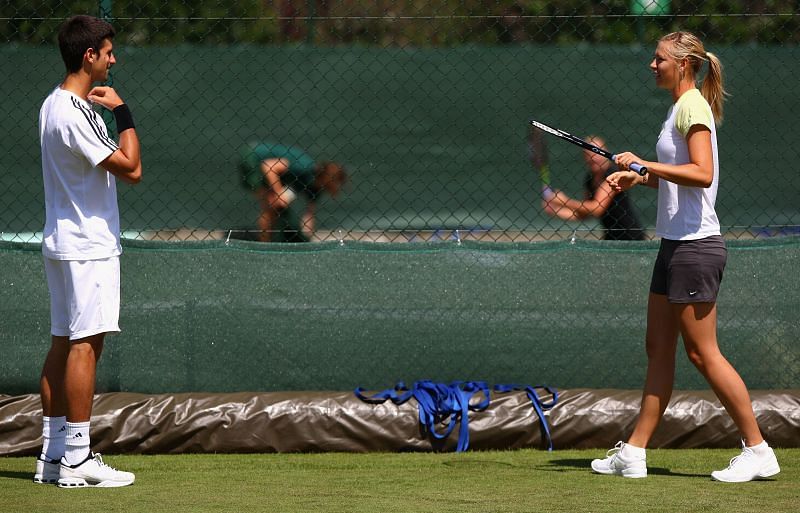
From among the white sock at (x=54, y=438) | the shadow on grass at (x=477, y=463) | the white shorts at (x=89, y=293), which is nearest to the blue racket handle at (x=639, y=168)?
the shadow on grass at (x=477, y=463)

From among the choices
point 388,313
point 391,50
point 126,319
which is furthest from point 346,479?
point 391,50

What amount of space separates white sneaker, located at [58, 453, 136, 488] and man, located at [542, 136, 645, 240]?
277 centimetres

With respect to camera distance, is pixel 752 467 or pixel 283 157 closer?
pixel 752 467

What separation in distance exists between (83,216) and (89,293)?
29cm

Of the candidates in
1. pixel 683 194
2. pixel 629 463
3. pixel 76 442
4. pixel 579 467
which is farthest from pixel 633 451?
pixel 76 442

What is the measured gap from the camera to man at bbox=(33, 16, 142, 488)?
14.6ft

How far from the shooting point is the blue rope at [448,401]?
5469 mm

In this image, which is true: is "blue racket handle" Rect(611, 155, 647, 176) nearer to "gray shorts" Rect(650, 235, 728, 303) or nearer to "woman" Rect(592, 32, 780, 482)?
"woman" Rect(592, 32, 780, 482)

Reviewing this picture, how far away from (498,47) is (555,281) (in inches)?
51.2

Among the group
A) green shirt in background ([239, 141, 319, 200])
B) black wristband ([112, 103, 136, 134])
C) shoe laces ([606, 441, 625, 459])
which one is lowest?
shoe laces ([606, 441, 625, 459])

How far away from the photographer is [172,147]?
620cm

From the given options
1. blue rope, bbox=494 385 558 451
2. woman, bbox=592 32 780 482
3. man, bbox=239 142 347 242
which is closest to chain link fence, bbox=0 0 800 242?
man, bbox=239 142 347 242

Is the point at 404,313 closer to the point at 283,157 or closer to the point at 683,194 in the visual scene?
the point at 283,157

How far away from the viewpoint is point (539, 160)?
6273 mm
